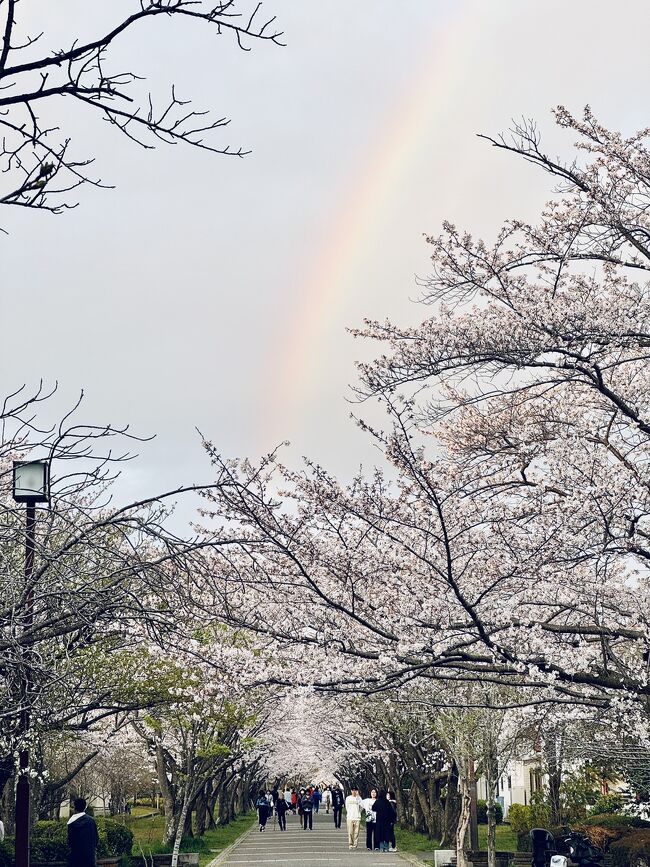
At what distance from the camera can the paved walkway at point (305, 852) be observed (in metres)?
26.2

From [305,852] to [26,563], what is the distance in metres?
25.7

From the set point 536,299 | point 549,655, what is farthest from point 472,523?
point 536,299

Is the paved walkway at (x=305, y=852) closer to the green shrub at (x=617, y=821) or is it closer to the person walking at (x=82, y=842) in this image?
the green shrub at (x=617, y=821)

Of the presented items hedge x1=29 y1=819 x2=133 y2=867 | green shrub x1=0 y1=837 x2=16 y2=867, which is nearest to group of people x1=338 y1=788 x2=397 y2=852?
hedge x1=29 y1=819 x2=133 y2=867

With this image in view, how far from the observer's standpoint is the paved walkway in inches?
1030

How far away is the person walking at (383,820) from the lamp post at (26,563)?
20431 mm

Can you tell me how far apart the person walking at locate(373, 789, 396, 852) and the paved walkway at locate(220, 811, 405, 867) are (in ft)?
1.80

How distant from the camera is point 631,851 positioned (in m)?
19.7

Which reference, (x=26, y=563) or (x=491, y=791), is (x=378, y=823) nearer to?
(x=491, y=791)

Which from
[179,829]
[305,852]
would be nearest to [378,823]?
[305,852]

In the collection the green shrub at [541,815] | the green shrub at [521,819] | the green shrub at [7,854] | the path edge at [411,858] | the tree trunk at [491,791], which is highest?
the tree trunk at [491,791]

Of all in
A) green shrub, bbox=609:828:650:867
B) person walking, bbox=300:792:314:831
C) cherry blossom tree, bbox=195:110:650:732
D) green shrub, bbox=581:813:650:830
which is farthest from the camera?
person walking, bbox=300:792:314:831

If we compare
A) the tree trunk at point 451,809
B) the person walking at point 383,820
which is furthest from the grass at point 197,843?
the tree trunk at point 451,809

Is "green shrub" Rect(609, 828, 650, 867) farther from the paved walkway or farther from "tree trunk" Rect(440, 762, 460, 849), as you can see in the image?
"tree trunk" Rect(440, 762, 460, 849)
